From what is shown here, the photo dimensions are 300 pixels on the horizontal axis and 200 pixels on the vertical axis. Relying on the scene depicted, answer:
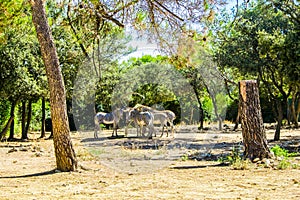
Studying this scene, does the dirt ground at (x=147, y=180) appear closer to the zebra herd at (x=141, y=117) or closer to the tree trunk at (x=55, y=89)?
the tree trunk at (x=55, y=89)

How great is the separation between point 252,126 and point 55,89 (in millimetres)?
4049

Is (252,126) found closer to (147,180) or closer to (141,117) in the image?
(147,180)

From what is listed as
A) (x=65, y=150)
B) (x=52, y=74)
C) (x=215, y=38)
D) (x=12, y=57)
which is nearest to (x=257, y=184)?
(x=65, y=150)

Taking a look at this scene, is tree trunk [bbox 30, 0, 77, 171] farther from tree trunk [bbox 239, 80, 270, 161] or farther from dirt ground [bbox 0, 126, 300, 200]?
tree trunk [bbox 239, 80, 270, 161]

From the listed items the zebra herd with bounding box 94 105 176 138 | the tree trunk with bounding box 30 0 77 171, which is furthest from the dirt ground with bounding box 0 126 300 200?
the zebra herd with bounding box 94 105 176 138

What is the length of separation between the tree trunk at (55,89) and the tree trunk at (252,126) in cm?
358

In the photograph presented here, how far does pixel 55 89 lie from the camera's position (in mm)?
7172

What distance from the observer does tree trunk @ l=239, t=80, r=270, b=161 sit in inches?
333

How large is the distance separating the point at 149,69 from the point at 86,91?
4.60 meters

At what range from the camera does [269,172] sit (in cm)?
703

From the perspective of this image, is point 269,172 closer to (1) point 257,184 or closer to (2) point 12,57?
(1) point 257,184

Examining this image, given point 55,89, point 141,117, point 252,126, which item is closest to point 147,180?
point 55,89

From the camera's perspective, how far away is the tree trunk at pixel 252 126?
27.8ft

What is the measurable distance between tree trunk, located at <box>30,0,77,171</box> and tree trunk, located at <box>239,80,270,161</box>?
3.58m
